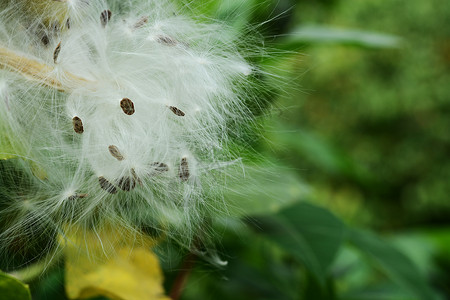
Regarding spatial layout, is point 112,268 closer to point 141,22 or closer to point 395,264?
point 141,22

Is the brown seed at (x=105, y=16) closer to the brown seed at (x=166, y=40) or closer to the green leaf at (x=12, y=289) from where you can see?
the brown seed at (x=166, y=40)

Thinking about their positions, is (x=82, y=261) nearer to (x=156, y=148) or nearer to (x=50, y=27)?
(x=156, y=148)

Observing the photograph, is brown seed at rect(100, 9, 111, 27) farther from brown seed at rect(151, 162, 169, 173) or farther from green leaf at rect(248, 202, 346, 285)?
green leaf at rect(248, 202, 346, 285)

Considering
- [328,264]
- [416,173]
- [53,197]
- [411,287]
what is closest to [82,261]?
[53,197]

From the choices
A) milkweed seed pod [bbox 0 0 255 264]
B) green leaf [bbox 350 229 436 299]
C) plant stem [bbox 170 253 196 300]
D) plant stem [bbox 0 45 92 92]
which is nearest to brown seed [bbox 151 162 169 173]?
milkweed seed pod [bbox 0 0 255 264]

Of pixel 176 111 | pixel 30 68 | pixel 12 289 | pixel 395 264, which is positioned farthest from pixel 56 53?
pixel 395 264

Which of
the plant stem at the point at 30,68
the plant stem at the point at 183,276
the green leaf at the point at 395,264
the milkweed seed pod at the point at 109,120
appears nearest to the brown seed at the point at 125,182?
the milkweed seed pod at the point at 109,120
